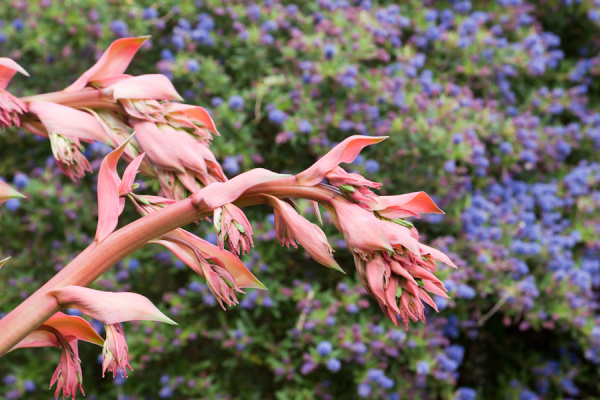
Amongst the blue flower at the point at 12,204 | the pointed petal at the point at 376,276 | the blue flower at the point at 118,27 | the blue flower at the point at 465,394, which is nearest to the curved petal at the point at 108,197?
the pointed petal at the point at 376,276

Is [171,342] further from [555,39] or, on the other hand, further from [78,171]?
[555,39]

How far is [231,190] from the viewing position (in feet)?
1.73

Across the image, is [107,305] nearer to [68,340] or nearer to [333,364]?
[68,340]

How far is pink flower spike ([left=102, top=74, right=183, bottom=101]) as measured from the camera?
689 mm

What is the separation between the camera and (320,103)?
239cm

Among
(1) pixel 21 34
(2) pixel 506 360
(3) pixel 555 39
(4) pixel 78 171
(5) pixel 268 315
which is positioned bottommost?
(2) pixel 506 360

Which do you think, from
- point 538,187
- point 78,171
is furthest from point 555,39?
point 78,171

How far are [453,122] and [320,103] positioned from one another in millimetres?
520

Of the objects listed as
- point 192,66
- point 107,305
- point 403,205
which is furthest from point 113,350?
point 192,66

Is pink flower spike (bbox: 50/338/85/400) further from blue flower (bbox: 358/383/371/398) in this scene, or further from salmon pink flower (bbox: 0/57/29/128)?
blue flower (bbox: 358/383/371/398)

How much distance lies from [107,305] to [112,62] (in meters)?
0.34

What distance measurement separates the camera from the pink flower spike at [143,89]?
689mm

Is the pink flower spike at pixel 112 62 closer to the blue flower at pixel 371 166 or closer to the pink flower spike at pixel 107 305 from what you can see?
the pink flower spike at pixel 107 305

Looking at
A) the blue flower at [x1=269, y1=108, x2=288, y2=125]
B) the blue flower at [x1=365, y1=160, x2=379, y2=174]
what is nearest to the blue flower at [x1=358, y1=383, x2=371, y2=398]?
the blue flower at [x1=365, y1=160, x2=379, y2=174]
